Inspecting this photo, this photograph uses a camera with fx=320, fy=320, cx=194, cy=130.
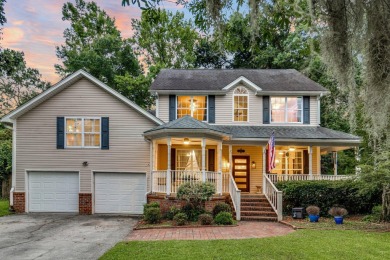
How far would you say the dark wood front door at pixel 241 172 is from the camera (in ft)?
54.1

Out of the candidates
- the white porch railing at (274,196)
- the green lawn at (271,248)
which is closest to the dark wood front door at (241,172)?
the white porch railing at (274,196)

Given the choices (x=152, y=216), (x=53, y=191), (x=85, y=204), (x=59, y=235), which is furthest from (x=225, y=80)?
(x=59, y=235)

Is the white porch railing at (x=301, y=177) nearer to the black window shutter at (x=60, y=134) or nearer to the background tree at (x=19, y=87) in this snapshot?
Result: the black window shutter at (x=60, y=134)

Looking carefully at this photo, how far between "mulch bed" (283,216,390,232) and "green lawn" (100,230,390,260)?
117 cm

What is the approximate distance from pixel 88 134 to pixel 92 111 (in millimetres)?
1074

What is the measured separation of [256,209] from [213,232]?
12.2 ft

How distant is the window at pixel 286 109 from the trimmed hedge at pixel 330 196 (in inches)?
177

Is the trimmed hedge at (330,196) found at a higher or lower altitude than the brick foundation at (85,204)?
higher

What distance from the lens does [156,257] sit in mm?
6754

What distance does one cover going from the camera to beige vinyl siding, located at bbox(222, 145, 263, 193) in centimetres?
1639

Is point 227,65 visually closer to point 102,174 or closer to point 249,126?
point 249,126

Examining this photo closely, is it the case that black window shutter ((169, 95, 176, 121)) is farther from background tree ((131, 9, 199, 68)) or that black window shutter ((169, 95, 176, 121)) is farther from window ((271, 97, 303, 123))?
background tree ((131, 9, 199, 68))

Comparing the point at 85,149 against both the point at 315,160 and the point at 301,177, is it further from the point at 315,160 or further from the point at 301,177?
the point at 315,160

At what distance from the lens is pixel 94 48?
2695 centimetres
